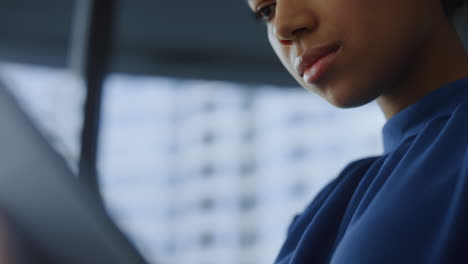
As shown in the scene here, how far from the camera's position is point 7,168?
23.6 inches

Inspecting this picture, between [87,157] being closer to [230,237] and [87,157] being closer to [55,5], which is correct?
[55,5]

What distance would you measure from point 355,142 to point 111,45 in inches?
47.3

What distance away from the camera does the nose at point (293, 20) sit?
58 centimetres

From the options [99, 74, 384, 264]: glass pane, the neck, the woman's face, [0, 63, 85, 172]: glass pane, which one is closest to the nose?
the woman's face

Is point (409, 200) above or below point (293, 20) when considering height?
below

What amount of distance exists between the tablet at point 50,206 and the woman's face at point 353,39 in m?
0.24

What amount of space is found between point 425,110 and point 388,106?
0.05 metres

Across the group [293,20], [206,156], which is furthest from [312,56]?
[206,156]

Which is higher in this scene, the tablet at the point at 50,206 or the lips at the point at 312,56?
the lips at the point at 312,56

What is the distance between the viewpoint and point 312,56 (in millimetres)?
580

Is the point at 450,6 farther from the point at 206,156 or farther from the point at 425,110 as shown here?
the point at 206,156

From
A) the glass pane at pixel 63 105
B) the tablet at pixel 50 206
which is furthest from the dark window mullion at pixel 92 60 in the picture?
the tablet at pixel 50 206

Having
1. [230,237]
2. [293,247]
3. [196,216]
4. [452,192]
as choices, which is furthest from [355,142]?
[452,192]

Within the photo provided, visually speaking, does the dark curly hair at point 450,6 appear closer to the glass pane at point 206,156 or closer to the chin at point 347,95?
the chin at point 347,95
